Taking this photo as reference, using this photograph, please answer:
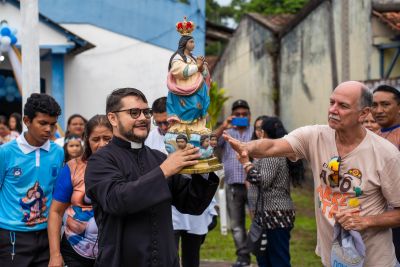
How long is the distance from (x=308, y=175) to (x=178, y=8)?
4.99m

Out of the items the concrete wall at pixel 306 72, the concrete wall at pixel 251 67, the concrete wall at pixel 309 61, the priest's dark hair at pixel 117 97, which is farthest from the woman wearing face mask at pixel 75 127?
the concrete wall at pixel 251 67

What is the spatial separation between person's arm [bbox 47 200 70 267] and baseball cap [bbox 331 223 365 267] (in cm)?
189

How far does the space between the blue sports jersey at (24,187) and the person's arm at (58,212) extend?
0.15m

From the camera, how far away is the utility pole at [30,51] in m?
6.18

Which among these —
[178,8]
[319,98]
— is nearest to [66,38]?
[178,8]

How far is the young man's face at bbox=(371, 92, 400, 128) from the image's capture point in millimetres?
5344

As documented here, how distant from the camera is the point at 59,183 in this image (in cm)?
468

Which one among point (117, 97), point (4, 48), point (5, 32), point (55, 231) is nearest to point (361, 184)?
point (117, 97)

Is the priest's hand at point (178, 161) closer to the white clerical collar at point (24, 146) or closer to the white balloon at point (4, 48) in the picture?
the white clerical collar at point (24, 146)

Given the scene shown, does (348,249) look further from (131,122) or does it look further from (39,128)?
(39,128)

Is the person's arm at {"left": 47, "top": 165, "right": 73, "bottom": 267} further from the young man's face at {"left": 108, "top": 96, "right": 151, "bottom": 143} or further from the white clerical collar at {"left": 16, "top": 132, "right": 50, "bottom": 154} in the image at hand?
the young man's face at {"left": 108, "top": 96, "right": 151, "bottom": 143}

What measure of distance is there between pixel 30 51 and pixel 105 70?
8.12 meters

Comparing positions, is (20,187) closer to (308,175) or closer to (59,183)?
(59,183)

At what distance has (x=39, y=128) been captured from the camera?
4734mm
